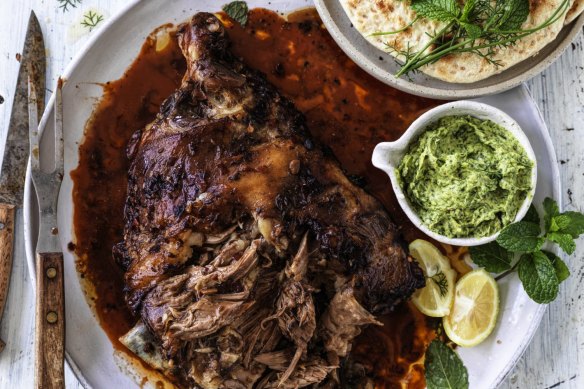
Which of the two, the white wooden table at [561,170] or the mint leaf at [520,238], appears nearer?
the mint leaf at [520,238]

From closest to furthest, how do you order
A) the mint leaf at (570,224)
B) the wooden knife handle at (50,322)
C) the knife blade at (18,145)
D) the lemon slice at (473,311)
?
the wooden knife handle at (50,322) → the mint leaf at (570,224) → the lemon slice at (473,311) → the knife blade at (18,145)

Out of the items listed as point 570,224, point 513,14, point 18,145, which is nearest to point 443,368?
point 570,224

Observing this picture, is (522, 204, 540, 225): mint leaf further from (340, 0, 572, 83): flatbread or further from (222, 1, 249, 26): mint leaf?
(222, 1, 249, 26): mint leaf

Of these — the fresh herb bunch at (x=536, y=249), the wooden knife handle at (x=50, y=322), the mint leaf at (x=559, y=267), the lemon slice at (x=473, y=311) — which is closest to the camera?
the wooden knife handle at (x=50, y=322)

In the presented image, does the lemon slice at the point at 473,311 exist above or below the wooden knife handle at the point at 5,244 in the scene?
below

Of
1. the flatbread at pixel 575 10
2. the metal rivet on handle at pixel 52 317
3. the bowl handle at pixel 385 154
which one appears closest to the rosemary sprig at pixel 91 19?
the metal rivet on handle at pixel 52 317

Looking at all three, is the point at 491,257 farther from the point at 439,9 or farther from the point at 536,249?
the point at 439,9

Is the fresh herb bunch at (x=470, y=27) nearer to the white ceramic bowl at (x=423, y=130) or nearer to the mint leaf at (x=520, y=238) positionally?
the white ceramic bowl at (x=423, y=130)
